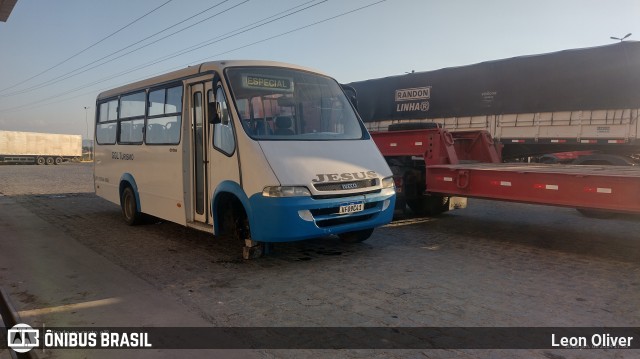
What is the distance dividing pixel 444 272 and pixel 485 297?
903 millimetres

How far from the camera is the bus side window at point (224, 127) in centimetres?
571

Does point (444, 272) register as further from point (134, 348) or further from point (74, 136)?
point (74, 136)

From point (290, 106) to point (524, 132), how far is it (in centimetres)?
811

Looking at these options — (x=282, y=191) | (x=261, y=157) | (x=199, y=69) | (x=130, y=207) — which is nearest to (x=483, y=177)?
(x=282, y=191)

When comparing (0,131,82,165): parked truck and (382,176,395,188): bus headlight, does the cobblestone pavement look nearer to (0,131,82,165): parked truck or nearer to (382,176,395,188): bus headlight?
(382,176,395,188): bus headlight

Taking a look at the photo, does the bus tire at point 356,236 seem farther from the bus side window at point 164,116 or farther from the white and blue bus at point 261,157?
the bus side window at point 164,116

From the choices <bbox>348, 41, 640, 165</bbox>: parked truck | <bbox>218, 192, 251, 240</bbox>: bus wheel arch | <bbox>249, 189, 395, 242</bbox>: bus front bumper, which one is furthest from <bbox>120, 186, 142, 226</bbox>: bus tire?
<bbox>348, 41, 640, 165</bbox>: parked truck

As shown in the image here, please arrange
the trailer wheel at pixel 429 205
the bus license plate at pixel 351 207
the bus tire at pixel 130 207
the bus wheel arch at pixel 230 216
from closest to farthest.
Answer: the bus license plate at pixel 351 207 → the bus wheel arch at pixel 230 216 → the bus tire at pixel 130 207 → the trailer wheel at pixel 429 205

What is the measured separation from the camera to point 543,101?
1119cm

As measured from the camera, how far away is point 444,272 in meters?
5.40

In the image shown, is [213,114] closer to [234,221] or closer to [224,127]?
[224,127]

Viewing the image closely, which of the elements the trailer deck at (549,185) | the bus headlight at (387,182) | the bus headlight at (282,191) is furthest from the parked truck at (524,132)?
the bus headlight at (282,191)

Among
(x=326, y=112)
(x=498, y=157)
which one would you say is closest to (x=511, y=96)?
(x=498, y=157)

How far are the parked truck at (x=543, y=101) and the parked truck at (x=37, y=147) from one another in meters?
37.9
